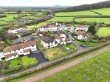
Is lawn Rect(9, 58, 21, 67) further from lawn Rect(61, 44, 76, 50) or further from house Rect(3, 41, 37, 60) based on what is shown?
lawn Rect(61, 44, 76, 50)

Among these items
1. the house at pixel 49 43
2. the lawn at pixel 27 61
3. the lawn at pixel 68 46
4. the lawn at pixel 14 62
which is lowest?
the lawn at pixel 14 62

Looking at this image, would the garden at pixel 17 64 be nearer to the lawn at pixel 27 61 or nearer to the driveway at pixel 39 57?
the lawn at pixel 27 61

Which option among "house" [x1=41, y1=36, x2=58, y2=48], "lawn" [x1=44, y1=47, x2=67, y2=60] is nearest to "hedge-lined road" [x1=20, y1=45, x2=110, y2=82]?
"lawn" [x1=44, y1=47, x2=67, y2=60]

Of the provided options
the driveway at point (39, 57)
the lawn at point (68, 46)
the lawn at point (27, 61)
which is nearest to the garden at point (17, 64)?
the lawn at point (27, 61)

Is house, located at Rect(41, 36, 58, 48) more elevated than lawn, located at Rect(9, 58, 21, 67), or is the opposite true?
house, located at Rect(41, 36, 58, 48)

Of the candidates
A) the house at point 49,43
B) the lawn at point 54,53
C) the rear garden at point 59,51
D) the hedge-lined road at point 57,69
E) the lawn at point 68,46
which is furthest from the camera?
Result: the house at point 49,43

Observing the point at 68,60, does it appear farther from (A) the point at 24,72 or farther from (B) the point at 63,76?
(A) the point at 24,72

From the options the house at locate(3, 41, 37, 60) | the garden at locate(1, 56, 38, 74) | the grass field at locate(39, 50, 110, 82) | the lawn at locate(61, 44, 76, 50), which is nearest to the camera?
the grass field at locate(39, 50, 110, 82)
